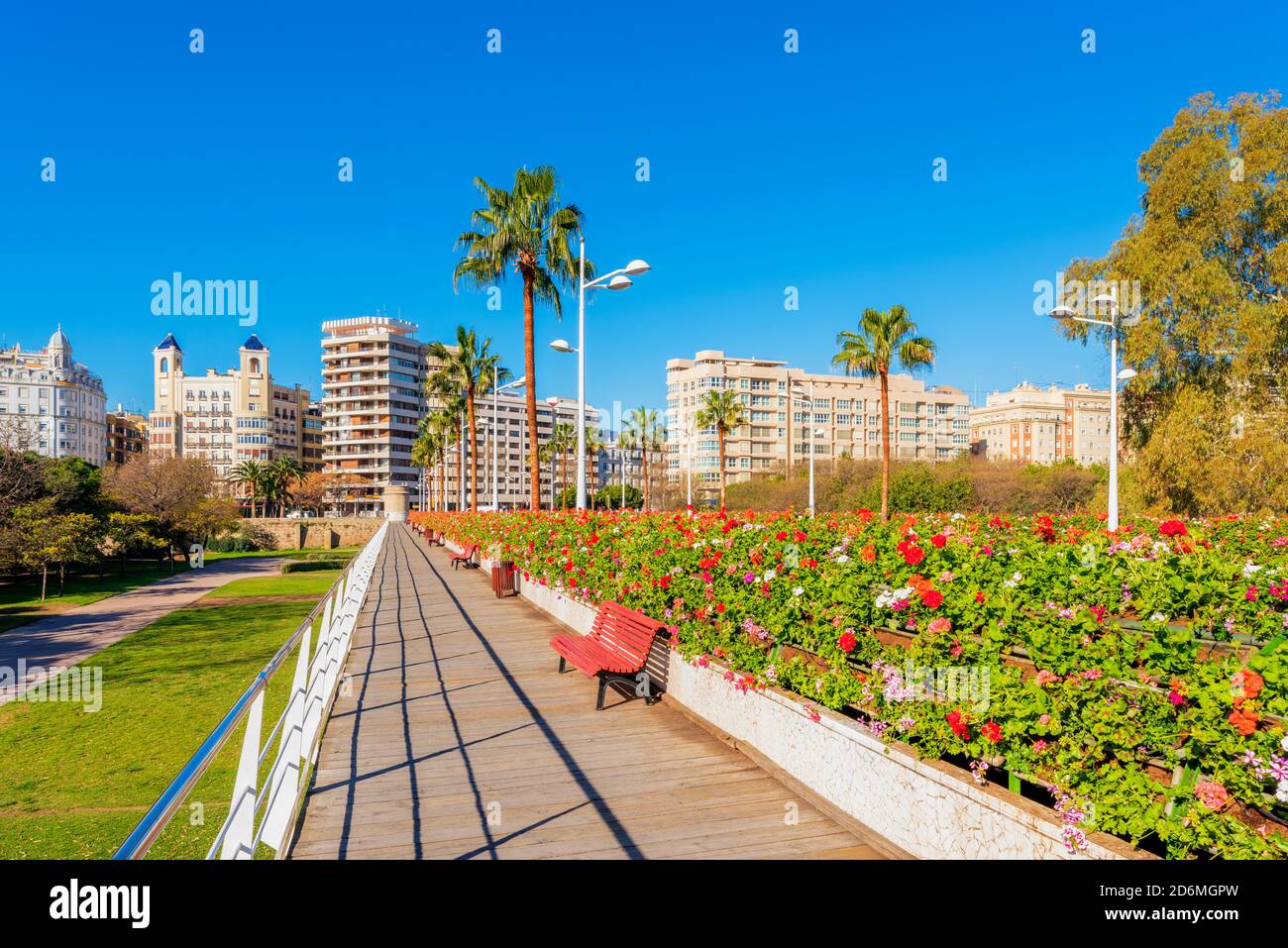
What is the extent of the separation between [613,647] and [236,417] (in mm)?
152859

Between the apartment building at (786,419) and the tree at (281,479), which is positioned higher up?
the apartment building at (786,419)

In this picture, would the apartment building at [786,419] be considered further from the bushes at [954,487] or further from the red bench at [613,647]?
the red bench at [613,647]

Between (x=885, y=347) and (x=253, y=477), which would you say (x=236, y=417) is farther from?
(x=885, y=347)

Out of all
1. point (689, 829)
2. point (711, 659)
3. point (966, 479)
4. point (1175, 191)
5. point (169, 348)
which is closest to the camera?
point (689, 829)

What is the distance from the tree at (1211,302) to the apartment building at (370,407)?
125 m

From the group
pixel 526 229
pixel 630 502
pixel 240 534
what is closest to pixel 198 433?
pixel 240 534

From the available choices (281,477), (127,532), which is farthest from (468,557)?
(281,477)

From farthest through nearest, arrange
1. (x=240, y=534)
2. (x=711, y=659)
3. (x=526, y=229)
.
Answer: (x=240, y=534) → (x=526, y=229) → (x=711, y=659)

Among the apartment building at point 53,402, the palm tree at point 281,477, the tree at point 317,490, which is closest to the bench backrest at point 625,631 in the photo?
the palm tree at point 281,477

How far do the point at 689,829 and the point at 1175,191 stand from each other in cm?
2959

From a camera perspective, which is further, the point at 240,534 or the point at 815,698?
the point at 240,534

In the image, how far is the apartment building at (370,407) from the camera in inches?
5408

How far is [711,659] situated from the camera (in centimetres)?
692
